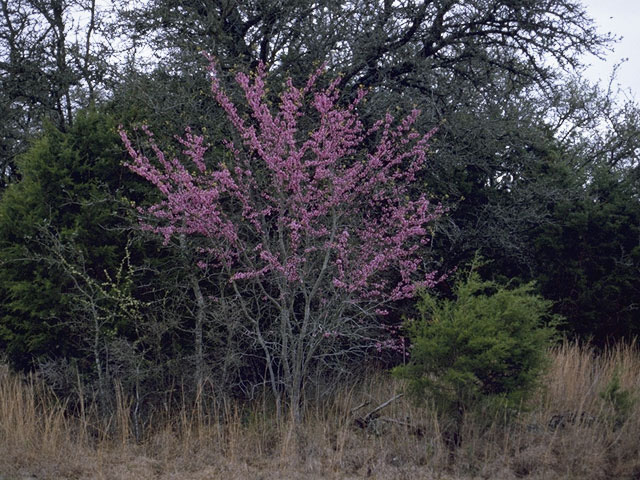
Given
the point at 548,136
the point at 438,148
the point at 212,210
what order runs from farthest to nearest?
the point at 548,136
the point at 438,148
the point at 212,210

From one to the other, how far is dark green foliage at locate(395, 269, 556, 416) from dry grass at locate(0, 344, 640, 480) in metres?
0.19

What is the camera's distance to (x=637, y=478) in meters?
5.09

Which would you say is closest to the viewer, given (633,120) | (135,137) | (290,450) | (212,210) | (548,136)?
(290,450)

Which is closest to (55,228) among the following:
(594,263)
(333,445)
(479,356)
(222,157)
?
(222,157)

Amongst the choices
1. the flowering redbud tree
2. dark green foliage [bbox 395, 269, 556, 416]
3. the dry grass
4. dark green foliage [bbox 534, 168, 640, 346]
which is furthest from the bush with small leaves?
dark green foliage [bbox 534, 168, 640, 346]

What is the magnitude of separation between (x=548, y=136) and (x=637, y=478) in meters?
6.99

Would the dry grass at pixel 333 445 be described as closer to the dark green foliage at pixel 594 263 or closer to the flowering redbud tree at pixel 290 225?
the flowering redbud tree at pixel 290 225

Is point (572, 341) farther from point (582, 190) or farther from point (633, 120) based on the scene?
point (633, 120)

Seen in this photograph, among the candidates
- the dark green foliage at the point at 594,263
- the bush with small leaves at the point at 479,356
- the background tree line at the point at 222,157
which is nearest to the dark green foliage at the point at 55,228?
the background tree line at the point at 222,157

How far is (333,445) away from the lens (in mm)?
5945

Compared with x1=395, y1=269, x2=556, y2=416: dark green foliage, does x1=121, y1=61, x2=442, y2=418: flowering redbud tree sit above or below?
above

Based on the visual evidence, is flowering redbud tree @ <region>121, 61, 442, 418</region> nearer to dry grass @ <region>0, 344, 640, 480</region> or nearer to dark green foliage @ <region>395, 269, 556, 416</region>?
dry grass @ <region>0, 344, 640, 480</region>

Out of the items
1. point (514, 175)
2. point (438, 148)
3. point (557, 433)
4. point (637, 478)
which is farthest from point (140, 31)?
point (637, 478)

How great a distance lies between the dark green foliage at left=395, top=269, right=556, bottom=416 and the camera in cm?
542
